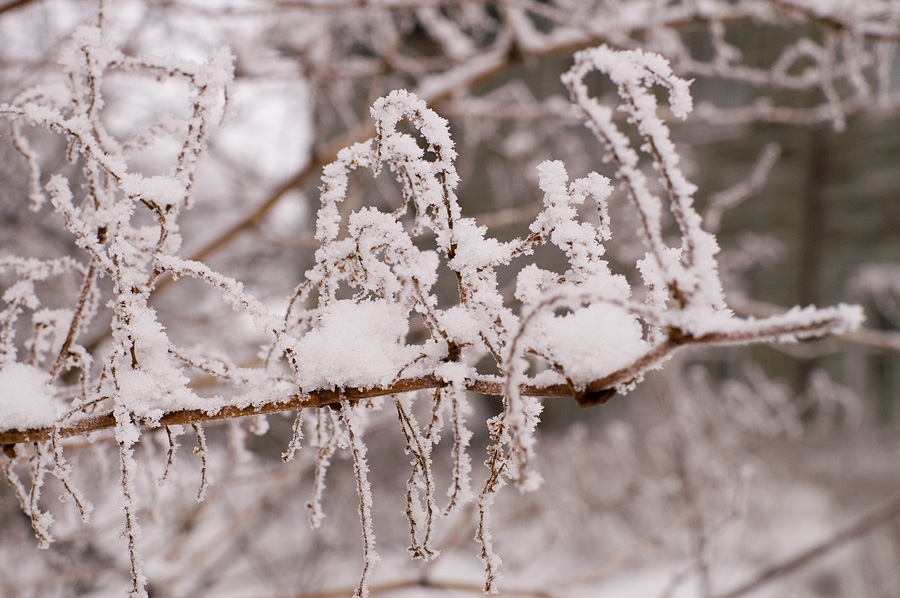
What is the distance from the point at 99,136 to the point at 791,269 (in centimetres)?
1091

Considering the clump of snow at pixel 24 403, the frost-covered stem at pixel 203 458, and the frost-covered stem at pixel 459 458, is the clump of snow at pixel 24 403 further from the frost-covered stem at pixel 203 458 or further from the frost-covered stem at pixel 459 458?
the frost-covered stem at pixel 459 458

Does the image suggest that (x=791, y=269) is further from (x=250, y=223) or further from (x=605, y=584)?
(x=250, y=223)

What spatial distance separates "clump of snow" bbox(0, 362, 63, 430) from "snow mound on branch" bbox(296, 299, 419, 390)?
0.32 m

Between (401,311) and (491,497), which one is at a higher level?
(401,311)

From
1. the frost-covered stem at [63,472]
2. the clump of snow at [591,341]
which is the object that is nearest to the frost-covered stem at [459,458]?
the clump of snow at [591,341]

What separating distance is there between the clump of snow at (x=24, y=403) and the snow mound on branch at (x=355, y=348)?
32cm

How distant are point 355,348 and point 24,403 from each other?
1.41 feet

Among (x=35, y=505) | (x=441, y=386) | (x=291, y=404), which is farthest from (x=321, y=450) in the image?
(x=35, y=505)

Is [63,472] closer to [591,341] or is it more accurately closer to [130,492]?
[130,492]

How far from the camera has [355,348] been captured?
25.9 inches

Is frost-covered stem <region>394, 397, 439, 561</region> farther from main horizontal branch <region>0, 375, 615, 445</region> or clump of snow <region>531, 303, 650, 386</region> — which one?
clump of snow <region>531, 303, 650, 386</region>

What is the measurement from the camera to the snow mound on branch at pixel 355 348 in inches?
25.3

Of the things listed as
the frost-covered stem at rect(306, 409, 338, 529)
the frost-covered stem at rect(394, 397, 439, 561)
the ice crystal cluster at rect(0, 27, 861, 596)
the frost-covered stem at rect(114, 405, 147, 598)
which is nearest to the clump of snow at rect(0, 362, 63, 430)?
the ice crystal cluster at rect(0, 27, 861, 596)

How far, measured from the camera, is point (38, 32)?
291 cm
